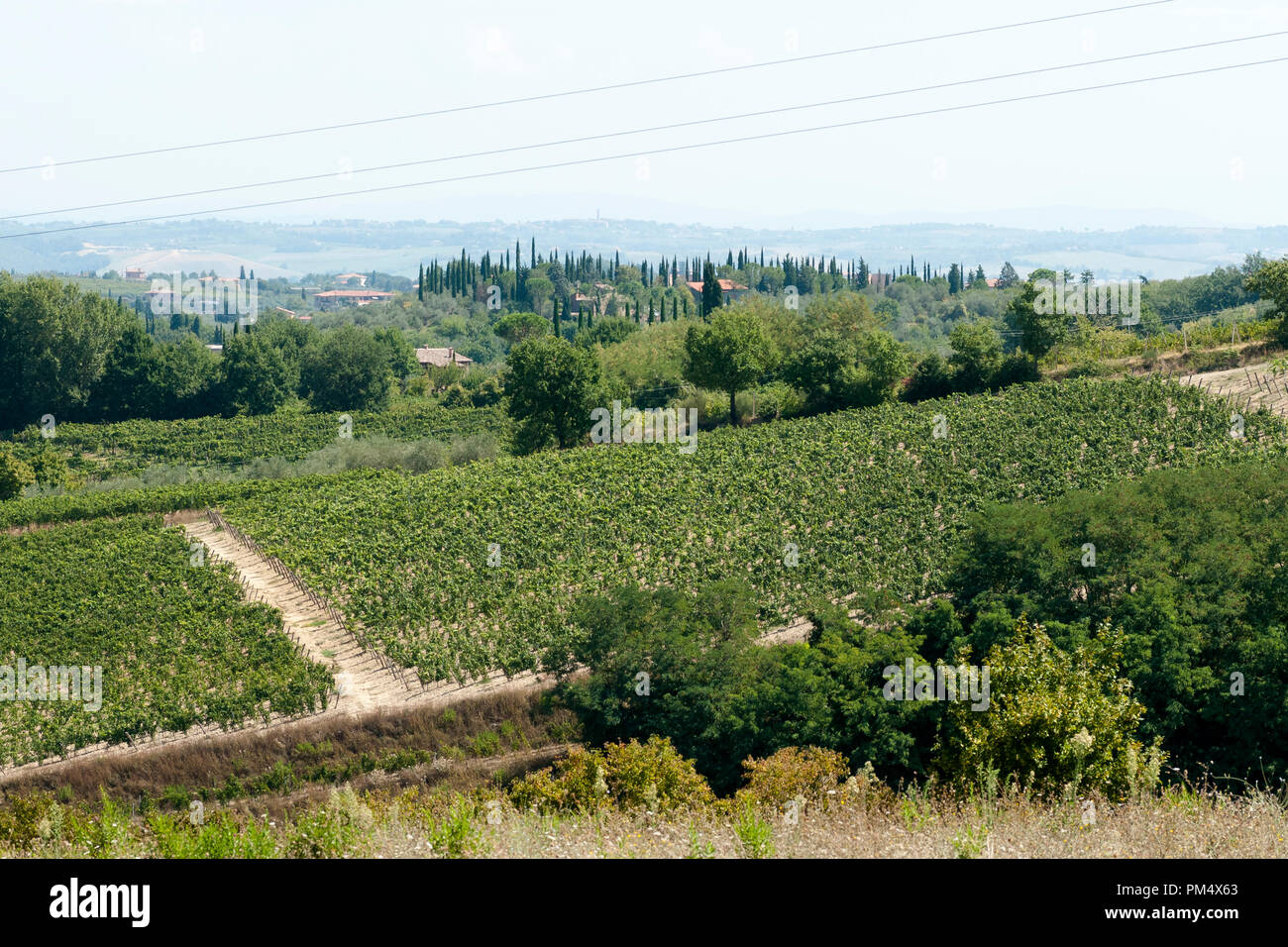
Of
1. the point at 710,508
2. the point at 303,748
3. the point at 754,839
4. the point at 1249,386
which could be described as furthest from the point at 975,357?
the point at 754,839

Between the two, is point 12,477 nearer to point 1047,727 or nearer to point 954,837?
point 1047,727

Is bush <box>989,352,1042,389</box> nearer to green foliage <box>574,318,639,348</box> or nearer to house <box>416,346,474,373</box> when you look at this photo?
green foliage <box>574,318,639,348</box>

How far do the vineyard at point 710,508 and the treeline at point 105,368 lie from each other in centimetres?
3822

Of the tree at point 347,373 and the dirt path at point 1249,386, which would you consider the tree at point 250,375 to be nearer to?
the tree at point 347,373

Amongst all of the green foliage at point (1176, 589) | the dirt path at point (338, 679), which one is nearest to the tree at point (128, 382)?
the dirt path at point (338, 679)

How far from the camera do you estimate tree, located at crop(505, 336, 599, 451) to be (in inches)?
2151

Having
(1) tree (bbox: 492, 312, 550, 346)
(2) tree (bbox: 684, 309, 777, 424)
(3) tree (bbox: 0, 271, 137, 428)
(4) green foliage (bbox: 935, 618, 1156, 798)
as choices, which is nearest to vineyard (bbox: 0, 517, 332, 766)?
(4) green foliage (bbox: 935, 618, 1156, 798)

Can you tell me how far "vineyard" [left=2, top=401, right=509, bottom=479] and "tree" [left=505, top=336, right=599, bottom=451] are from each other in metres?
9.72

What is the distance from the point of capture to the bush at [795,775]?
18438mm

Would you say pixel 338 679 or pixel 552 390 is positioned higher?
pixel 552 390

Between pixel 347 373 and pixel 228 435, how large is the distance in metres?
16.2

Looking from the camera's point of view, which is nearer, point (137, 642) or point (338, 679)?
point (338, 679)

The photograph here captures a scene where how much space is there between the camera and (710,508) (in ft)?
129
